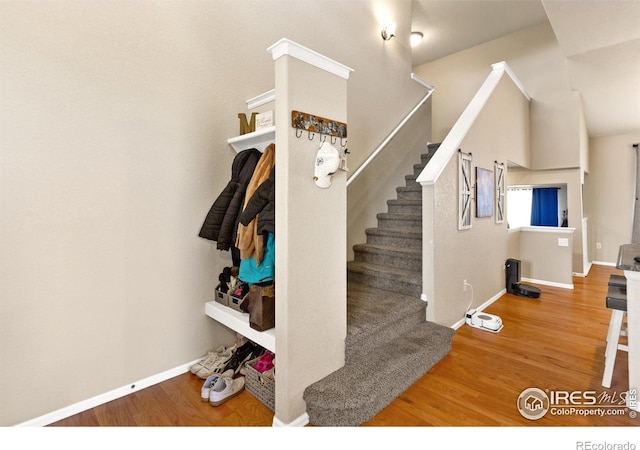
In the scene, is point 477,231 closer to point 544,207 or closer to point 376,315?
point 376,315

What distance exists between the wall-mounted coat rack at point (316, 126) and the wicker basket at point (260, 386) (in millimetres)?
1445

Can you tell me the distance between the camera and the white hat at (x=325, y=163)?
1.72m

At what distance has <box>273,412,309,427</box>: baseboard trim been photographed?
1.69 meters

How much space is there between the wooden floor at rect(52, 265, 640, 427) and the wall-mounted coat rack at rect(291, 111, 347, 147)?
1.62m

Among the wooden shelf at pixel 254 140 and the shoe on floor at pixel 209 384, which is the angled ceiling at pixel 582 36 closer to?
the wooden shelf at pixel 254 140

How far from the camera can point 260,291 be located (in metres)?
1.88

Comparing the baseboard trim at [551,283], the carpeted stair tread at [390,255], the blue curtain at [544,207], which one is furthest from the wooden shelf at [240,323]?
the blue curtain at [544,207]

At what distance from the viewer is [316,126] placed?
1.74m

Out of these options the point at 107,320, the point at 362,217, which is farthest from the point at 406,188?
the point at 107,320

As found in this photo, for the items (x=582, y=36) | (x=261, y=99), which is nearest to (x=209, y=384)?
(x=261, y=99)

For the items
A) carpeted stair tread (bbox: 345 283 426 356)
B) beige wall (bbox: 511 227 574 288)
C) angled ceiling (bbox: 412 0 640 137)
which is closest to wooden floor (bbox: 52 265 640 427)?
carpeted stair tread (bbox: 345 283 426 356)

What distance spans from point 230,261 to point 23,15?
1.83 meters

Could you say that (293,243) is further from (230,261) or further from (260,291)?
(230,261)

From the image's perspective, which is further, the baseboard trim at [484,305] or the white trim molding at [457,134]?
the baseboard trim at [484,305]
